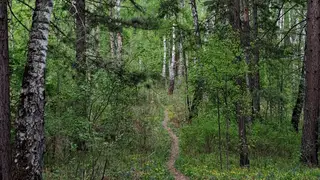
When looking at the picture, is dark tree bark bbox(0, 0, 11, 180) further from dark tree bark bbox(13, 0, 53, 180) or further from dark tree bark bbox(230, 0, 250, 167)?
dark tree bark bbox(230, 0, 250, 167)

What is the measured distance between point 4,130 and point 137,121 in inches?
332

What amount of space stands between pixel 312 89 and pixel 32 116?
8.19m

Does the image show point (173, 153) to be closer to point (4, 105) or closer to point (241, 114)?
point (241, 114)

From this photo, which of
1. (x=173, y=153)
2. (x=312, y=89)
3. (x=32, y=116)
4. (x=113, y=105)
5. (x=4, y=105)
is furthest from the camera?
(x=173, y=153)

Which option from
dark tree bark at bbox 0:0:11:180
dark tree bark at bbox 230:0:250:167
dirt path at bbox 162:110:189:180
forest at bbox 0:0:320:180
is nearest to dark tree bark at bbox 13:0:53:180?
forest at bbox 0:0:320:180

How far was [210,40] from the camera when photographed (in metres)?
10.7

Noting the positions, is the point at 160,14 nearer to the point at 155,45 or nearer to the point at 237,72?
the point at 237,72

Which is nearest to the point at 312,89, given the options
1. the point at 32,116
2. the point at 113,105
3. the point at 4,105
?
the point at 113,105

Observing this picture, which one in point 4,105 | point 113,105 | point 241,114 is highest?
point 4,105

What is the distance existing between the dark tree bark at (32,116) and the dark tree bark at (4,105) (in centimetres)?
75

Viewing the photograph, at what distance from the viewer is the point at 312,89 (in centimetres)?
1045

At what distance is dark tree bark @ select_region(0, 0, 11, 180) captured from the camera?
182 inches

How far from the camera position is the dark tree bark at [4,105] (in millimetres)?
4629

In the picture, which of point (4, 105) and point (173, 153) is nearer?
point (4, 105)
